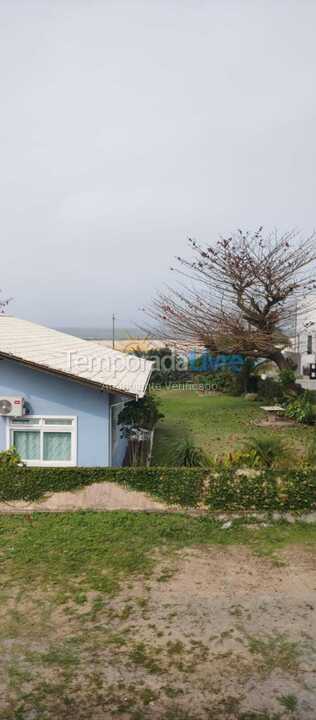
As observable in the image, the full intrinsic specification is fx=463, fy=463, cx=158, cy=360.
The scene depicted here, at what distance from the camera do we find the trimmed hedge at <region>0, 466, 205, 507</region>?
32.6 ft

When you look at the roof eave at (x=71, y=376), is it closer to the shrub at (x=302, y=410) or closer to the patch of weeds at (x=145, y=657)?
the patch of weeds at (x=145, y=657)

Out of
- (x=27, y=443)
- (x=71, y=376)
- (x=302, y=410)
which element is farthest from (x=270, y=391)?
(x=71, y=376)

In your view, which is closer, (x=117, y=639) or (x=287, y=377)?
(x=117, y=639)

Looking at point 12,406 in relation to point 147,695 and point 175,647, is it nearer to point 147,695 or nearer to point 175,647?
point 175,647

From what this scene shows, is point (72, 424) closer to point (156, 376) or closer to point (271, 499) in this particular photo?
point (271, 499)

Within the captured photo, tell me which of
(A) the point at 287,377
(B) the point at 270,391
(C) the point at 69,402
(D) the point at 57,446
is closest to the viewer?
(C) the point at 69,402

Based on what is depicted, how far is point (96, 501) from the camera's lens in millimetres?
9992

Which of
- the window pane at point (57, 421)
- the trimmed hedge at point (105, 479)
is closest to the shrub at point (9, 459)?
the trimmed hedge at point (105, 479)

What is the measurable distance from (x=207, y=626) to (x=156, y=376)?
3141cm

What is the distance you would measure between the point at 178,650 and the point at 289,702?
1.38 meters

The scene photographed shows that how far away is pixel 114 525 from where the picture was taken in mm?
9234

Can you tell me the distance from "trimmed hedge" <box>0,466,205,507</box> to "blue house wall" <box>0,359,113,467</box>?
1200mm

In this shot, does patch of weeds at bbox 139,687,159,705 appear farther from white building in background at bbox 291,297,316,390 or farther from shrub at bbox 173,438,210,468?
white building in background at bbox 291,297,316,390

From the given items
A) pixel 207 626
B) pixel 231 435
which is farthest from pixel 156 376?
pixel 207 626
